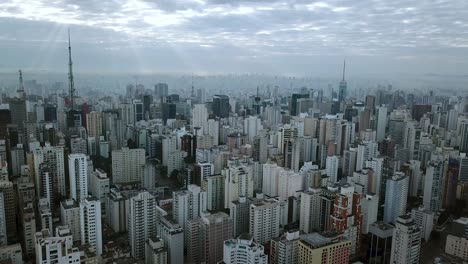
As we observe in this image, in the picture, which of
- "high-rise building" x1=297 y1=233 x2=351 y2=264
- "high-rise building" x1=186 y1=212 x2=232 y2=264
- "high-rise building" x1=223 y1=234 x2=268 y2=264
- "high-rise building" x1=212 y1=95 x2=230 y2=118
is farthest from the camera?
"high-rise building" x1=212 y1=95 x2=230 y2=118

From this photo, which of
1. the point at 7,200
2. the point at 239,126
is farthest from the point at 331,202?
the point at 239,126

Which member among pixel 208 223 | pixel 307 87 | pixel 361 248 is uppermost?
pixel 307 87

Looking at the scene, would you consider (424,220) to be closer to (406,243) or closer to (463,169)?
(406,243)

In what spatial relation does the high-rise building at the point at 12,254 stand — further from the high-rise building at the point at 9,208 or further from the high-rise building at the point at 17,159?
the high-rise building at the point at 17,159

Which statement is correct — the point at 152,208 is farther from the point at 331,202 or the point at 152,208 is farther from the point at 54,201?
the point at 331,202

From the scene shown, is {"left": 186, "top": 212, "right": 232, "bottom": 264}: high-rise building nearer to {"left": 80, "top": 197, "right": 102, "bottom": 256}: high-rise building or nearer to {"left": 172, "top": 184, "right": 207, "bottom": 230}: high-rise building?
{"left": 172, "top": 184, "right": 207, "bottom": 230}: high-rise building

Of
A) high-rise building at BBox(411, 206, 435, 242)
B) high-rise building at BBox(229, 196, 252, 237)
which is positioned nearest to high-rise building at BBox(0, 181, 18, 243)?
high-rise building at BBox(229, 196, 252, 237)

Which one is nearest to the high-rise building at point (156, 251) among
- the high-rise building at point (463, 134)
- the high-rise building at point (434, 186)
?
the high-rise building at point (434, 186)
